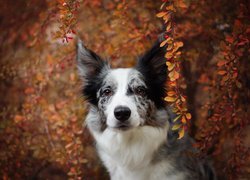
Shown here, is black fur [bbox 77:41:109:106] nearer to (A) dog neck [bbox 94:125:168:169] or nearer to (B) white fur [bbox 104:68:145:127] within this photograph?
(B) white fur [bbox 104:68:145:127]

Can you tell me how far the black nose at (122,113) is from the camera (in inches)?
135

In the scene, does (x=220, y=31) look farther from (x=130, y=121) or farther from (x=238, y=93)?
(x=130, y=121)

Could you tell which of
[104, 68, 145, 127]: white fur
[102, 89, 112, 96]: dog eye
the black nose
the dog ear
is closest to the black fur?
[102, 89, 112, 96]: dog eye

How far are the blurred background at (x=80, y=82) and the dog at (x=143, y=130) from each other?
0.29 m

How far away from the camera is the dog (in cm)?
387

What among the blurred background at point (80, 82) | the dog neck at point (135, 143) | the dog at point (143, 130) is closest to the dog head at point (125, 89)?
the dog at point (143, 130)

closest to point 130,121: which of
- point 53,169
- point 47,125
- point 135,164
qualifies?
point 135,164

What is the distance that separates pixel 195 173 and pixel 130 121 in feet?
3.72

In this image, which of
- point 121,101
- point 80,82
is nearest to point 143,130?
point 121,101

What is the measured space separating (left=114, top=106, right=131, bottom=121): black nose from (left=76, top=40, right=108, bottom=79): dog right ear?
3.26 ft

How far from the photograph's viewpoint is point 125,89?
3799 mm

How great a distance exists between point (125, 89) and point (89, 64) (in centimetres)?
72

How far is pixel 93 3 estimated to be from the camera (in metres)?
5.12

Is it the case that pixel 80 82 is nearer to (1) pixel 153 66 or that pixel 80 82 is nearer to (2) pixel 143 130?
(1) pixel 153 66
